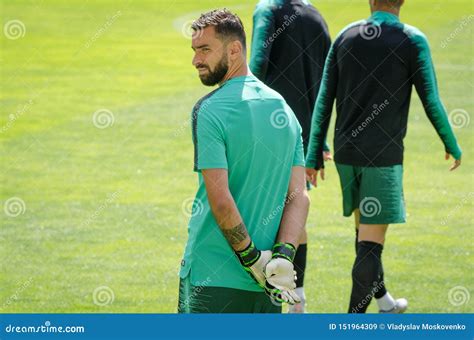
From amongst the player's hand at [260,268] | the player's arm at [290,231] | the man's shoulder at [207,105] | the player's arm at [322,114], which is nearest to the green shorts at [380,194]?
the player's arm at [322,114]

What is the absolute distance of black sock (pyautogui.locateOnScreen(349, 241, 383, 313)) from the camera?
→ 289 inches

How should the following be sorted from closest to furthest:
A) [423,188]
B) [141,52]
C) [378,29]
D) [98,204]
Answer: [378,29] → [98,204] → [423,188] → [141,52]

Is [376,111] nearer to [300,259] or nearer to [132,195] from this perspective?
[300,259]

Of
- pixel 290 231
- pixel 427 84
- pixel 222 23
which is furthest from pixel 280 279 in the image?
pixel 427 84

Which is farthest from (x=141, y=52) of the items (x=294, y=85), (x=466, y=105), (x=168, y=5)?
(x=294, y=85)

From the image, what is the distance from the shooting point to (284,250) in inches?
192

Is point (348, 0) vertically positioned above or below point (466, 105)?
below

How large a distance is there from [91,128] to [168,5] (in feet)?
57.0

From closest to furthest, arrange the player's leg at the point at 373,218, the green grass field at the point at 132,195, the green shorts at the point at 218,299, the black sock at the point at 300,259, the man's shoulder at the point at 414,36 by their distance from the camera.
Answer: the green shorts at the point at 218,299 < the man's shoulder at the point at 414,36 < the player's leg at the point at 373,218 < the black sock at the point at 300,259 < the green grass field at the point at 132,195

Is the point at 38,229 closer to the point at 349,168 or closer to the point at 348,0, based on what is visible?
the point at 349,168

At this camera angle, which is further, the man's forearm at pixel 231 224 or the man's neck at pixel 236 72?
the man's neck at pixel 236 72

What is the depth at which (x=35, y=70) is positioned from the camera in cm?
2241

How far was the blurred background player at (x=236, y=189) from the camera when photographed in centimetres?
470

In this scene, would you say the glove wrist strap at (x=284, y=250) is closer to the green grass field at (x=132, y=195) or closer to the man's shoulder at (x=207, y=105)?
the man's shoulder at (x=207, y=105)
